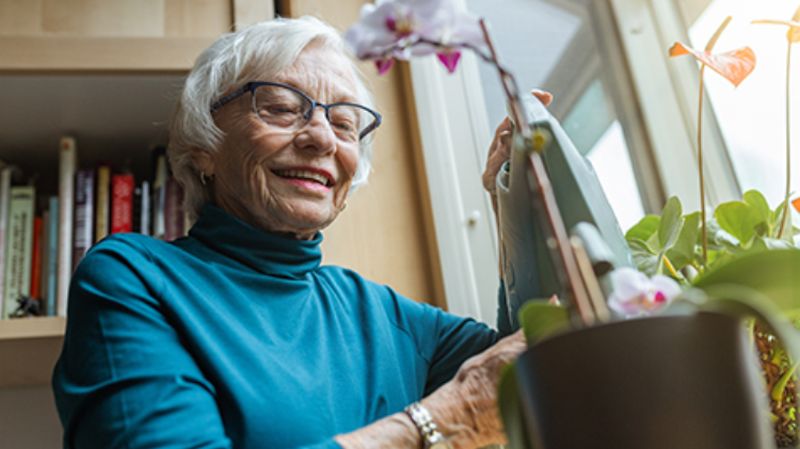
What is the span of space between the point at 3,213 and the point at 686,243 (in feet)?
3.83

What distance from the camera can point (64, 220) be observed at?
1339 mm

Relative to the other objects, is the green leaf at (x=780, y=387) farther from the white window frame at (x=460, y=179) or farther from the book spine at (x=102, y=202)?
the book spine at (x=102, y=202)

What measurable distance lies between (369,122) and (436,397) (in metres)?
0.56

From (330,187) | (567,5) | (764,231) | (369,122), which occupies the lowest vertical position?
(764,231)

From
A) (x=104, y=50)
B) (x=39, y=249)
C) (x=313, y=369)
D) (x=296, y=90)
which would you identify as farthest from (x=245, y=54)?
(x=39, y=249)

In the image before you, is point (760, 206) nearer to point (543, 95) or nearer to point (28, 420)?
point (543, 95)

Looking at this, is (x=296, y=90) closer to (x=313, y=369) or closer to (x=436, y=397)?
(x=313, y=369)

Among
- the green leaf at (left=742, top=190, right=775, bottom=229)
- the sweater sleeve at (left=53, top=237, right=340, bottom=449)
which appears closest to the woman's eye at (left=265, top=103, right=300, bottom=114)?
the sweater sleeve at (left=53, top=237, right=340, bottom=449)

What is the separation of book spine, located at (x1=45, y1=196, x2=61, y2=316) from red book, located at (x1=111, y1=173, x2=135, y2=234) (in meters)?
0.10

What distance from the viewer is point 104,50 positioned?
4.25ft

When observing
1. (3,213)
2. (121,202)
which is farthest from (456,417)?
(3,213)

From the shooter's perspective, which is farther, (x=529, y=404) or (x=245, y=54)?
(x=245, y=54)

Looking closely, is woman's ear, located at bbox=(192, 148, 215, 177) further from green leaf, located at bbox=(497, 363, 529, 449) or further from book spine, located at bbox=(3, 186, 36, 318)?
green leaf, located at bbox=(497, 363, 529, 449)

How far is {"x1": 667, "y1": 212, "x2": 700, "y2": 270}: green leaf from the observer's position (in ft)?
2.88
